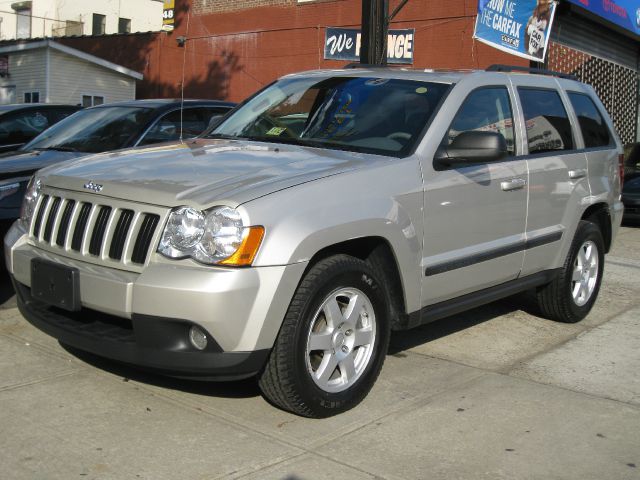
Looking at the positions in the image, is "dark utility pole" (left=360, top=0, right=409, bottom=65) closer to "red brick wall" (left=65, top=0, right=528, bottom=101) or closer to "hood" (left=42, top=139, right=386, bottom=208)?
"hood" (left=42, top=139, right=386, bottom=208)

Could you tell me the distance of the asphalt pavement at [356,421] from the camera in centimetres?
349

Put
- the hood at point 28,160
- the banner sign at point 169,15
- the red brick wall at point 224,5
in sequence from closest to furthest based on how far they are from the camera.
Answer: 1. the hood at point 28,160
2. the red brick wall at point 224,5
3. the banner sign at point 169,15

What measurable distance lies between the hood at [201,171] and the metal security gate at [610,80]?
43.7 feet

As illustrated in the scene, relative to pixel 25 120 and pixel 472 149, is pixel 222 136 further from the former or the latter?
pixel 25 120

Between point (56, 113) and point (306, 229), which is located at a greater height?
point (56, 113)

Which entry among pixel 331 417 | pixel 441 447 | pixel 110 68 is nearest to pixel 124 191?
pixel 331 417

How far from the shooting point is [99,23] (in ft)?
129

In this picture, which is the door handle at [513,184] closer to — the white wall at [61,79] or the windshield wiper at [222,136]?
the windshield wiper at [222,136]

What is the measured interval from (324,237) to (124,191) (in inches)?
38.3

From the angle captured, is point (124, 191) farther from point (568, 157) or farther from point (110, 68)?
point (110, 68)

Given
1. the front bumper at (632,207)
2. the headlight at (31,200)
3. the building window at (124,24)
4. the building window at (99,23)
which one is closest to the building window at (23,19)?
the building window at (99,23)

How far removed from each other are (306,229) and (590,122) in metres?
3.51

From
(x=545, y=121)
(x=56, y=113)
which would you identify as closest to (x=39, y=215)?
(x=545, y=121)

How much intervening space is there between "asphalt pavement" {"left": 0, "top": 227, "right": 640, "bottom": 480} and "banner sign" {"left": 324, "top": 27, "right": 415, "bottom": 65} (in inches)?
512
